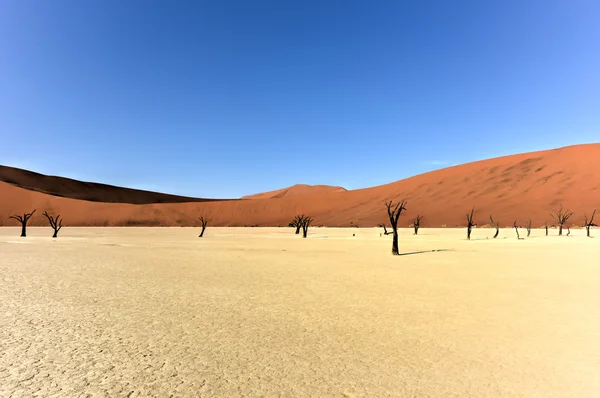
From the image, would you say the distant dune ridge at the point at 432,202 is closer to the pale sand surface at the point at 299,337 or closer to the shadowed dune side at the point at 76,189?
the shadowed dune side at the point at 76,189

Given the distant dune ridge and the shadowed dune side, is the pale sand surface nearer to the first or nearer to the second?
the distant dune ridge

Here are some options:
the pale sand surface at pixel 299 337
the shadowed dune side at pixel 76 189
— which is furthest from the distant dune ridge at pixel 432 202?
the pale sand surface at pixel 299 337

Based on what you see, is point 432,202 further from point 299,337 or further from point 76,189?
point 76,189

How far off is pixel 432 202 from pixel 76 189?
126 meters

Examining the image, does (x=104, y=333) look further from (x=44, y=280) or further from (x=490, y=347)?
(x=44, y=280)

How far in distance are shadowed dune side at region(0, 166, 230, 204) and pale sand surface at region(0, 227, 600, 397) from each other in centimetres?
13819

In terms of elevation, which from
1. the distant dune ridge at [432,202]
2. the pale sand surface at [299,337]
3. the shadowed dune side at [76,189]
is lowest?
the pale sand surface at [299,337]

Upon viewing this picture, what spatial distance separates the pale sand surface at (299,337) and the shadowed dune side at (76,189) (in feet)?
453

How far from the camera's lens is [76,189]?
145750mm

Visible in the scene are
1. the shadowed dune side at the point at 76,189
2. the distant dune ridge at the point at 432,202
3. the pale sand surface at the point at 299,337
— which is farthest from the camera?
the shadowed dune side at the point at 76,189

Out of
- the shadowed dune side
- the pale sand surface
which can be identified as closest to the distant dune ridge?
the shadowed dune side

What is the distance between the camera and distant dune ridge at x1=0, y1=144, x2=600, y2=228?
67875 mm

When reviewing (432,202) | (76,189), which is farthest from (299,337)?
(76,189)

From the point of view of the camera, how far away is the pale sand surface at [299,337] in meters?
4.73
